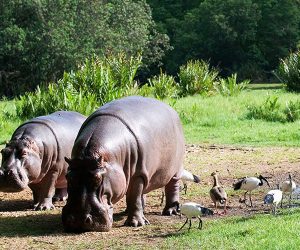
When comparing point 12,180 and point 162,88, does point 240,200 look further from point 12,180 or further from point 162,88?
point 162,88

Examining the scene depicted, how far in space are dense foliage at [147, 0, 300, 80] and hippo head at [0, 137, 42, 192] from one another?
3948 centimetres

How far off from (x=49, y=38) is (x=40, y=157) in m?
31.4

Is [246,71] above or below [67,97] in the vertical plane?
below

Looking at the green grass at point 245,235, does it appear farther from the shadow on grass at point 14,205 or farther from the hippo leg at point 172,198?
the shadow on grass at point 14,205

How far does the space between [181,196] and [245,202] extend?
0.85 m

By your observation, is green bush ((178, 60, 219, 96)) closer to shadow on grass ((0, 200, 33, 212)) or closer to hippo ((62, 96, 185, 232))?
shadow on grass ((0, 200, 33, 212))

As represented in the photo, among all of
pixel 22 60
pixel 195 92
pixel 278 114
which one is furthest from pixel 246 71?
pixel 278 114

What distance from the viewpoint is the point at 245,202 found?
777 cm

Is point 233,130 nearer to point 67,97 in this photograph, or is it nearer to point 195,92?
point 67,97

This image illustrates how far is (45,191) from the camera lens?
7836 millimetres

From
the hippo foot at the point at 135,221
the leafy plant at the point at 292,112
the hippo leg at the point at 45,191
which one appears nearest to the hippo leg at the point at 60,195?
the hippo leg at the point at 45,191

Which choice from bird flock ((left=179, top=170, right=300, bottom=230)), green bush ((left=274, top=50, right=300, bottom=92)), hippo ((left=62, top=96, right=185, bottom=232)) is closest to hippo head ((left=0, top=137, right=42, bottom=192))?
hippo ((left=62, top=96, right=185, bottom=232))

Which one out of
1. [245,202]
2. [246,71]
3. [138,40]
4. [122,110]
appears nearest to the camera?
[122,110]

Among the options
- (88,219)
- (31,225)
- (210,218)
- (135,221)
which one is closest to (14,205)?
(31,225)
